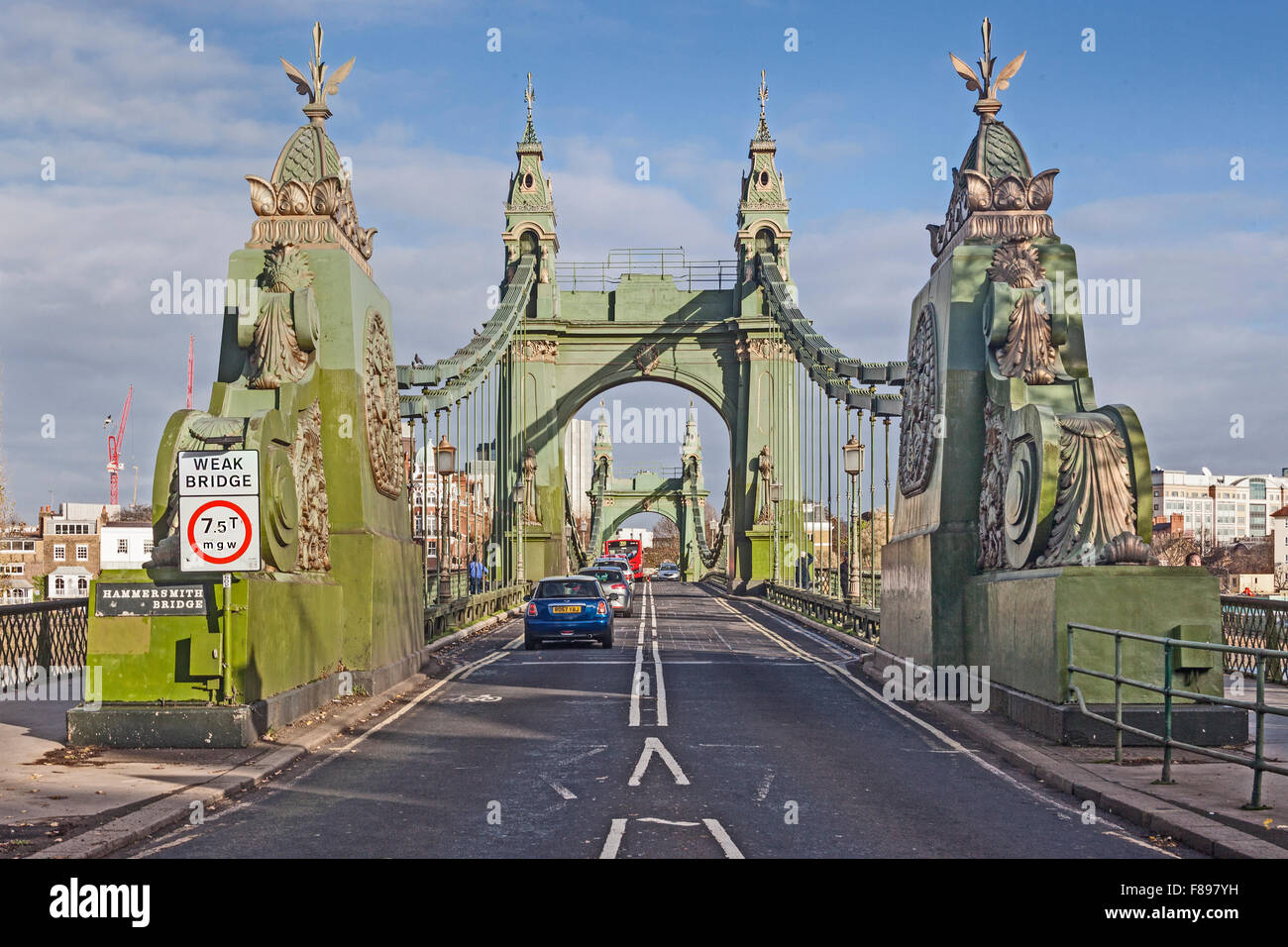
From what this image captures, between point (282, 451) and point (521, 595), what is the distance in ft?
107

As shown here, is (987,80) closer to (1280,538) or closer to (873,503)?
(873,503)

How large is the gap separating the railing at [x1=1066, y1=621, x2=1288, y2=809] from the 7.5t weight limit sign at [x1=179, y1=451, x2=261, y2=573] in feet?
25.3

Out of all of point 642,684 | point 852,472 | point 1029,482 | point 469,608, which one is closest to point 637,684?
point 642,684

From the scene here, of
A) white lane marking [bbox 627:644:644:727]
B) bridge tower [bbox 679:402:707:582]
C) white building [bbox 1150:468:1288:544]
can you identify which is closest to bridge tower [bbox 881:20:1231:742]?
white lane marking [bbox 627:644:644:727]

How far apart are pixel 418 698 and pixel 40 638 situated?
590cm

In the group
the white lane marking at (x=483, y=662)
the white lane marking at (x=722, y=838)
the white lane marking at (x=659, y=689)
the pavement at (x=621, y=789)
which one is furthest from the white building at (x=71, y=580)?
the white lane marking at (x=722, y=838)

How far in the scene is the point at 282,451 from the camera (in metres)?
15.3

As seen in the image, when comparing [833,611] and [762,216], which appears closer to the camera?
[833,611]

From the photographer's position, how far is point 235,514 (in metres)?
12.4

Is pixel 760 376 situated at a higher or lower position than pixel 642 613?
higher

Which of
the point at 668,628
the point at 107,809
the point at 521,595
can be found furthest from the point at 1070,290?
the point at 521,595

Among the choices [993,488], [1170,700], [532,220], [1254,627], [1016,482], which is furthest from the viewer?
[532,220]

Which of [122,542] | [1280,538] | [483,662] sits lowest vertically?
[483,662]

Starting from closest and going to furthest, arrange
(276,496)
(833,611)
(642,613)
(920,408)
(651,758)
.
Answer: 1. (651,758)
2. (276,496)
3. (920,408)
4. (833,611)
5. (642,613)
